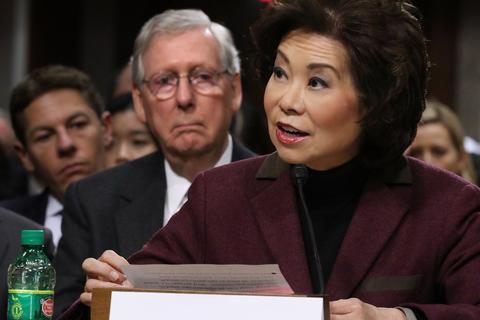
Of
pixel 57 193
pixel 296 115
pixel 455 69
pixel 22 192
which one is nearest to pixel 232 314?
pixel 296 115

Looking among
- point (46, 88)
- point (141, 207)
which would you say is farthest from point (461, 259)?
point (46, 88)

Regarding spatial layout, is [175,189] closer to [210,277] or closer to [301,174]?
[301,174]

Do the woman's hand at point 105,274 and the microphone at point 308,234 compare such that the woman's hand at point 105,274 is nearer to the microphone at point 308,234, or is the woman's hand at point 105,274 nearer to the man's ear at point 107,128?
the microphone at point 308,234

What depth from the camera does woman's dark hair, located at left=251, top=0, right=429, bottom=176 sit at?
2.65m

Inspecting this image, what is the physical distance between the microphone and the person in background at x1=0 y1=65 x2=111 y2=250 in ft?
6.62

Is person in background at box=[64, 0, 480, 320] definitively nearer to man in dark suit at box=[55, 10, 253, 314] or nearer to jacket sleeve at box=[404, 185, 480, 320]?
jacket sleeve at box=[404, 185, 480, 320]

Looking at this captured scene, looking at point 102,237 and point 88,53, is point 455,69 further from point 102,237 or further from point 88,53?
point 102,237

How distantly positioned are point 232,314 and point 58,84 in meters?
2.89

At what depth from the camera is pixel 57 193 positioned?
15.5 ft

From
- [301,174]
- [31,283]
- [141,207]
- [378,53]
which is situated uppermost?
[378,53]

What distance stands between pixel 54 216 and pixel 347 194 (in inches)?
83.6

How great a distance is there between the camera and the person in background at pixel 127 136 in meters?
5.12

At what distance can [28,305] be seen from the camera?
97.9 inches

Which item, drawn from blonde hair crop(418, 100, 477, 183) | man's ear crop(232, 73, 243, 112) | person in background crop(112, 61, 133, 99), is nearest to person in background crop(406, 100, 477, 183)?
blonde hair crop(418, 100, 477, 183)
